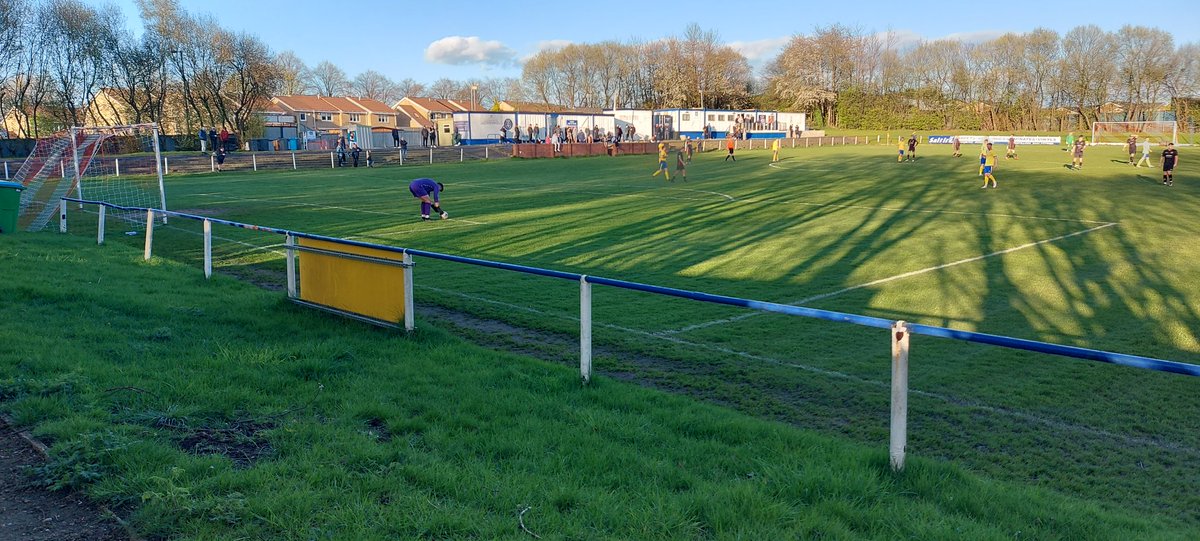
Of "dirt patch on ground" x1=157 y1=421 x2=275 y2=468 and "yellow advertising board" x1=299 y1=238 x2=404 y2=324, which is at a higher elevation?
"yellow advertising board" x1=299 y1=238 x2=404 y2=324

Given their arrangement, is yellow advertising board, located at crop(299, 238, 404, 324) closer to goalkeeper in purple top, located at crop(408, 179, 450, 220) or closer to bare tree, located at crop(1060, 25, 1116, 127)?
goalkeeper in purple top, located at crop(408, 179, 450, 220)

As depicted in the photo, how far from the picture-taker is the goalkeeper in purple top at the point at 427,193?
2164cm

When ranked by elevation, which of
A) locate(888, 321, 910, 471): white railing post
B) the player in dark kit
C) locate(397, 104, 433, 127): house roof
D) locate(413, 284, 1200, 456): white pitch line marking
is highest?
locate(397, 104, 433, 127): house roof

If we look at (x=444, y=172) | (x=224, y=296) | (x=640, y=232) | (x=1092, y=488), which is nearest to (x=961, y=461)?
(x=1092, y=488)

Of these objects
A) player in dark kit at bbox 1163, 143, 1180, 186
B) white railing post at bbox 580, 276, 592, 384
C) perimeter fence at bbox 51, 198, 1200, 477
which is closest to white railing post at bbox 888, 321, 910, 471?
perimeter fence at bbox 51, 198, 1200, 477

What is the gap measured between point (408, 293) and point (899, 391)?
5.27 metres

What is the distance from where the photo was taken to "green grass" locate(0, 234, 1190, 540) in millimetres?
4328

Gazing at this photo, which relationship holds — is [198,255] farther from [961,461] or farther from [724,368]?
[961,461]

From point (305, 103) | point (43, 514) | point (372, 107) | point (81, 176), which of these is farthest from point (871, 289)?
point (372, 107)

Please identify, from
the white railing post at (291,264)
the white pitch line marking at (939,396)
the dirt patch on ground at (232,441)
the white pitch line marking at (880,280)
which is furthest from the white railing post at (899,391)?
the white railing post at (291,264)

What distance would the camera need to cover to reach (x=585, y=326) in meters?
7.01

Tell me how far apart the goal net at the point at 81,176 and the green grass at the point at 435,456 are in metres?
15.0

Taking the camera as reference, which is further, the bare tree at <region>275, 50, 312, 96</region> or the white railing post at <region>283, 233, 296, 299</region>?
the bare tree at <region>275, 50, 312, 96</region>

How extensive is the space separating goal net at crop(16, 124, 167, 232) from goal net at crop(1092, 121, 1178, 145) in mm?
70847
